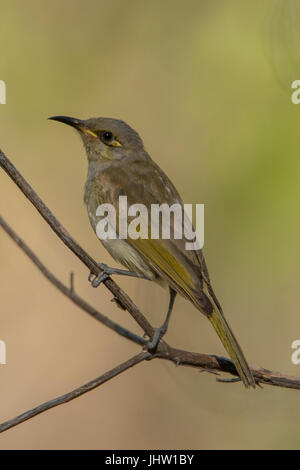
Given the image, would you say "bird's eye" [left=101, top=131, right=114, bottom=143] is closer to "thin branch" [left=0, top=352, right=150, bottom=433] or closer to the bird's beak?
the bird's beak

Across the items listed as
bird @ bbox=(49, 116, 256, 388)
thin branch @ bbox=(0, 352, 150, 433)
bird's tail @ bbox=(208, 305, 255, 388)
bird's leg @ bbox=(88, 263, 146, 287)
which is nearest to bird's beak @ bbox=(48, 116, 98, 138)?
bird @ bbox=(49, 116, 256, 388)

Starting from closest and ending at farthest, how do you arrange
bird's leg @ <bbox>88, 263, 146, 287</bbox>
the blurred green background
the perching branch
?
the perching branch, bird's leg @ <bbox>88, 263, 146, 287</bbox>, the blurred green background

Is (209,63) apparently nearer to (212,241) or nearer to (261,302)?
(212,241)

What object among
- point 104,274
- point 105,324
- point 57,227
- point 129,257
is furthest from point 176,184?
point 57,227

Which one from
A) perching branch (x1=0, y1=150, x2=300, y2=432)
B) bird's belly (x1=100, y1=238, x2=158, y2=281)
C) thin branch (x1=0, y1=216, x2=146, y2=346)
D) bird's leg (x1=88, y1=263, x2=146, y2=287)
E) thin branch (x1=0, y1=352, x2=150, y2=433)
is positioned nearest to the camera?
thin branch (x1=0, y1=352, x2=150, y2=433)

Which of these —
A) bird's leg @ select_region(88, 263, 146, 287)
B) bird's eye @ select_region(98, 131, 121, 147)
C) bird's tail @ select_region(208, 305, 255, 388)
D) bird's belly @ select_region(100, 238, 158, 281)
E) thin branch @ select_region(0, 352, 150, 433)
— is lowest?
thin branch @ select_region(0, 352, 150, 433)

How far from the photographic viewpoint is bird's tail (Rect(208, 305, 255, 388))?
292 cm

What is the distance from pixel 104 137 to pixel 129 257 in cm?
99

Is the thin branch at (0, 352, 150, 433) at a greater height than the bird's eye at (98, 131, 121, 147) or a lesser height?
lesser

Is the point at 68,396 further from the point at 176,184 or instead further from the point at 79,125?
the point at 176,184

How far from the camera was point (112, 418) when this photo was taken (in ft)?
17.8

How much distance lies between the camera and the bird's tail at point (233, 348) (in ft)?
9.59

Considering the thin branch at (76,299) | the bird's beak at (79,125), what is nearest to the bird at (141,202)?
the bird's beak at (79,125)

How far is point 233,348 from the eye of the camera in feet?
10.5
